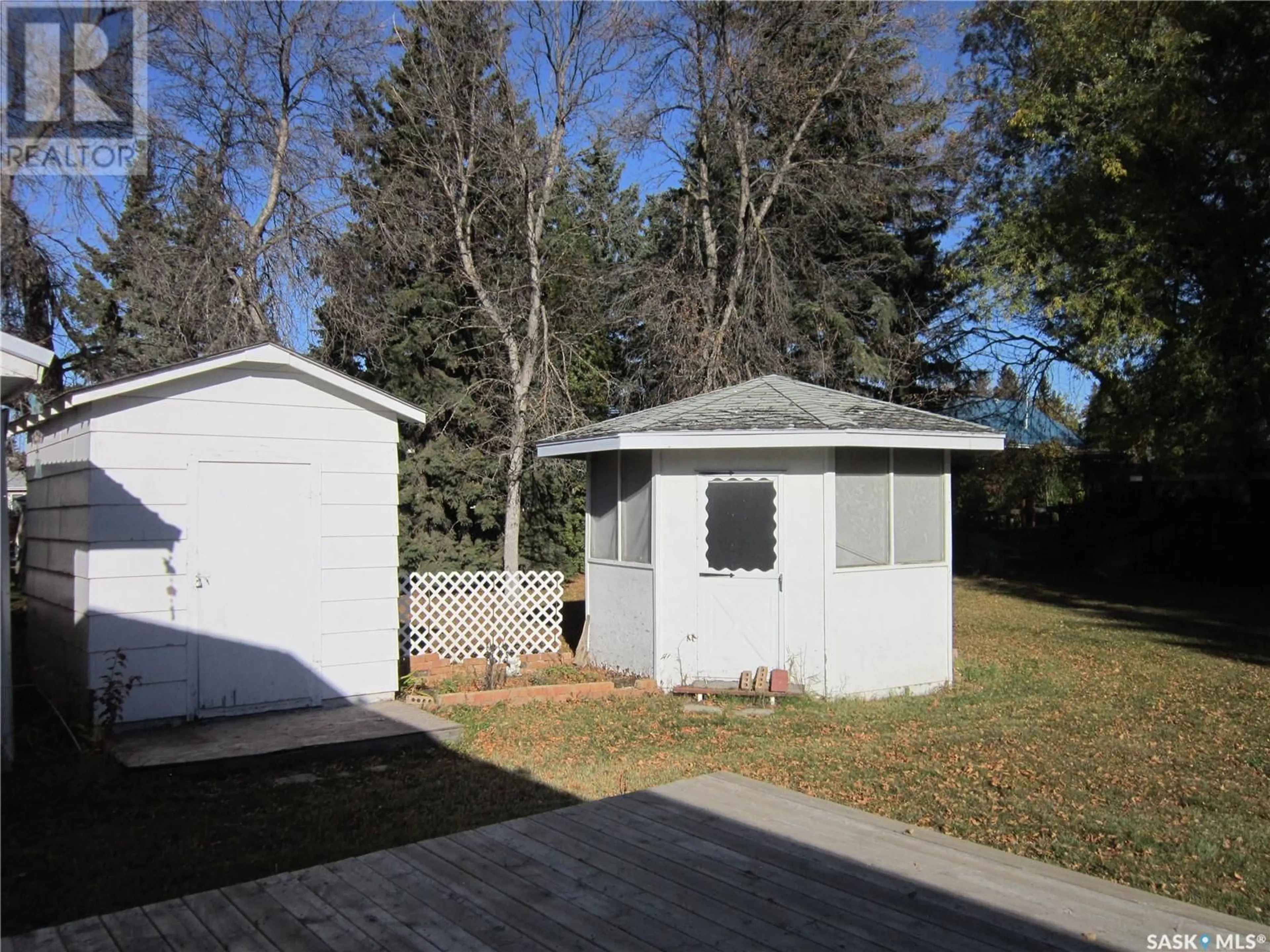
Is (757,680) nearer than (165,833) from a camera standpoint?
No

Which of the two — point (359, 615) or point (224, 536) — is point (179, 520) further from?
point (359, 615)

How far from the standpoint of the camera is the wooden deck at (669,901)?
141 inches

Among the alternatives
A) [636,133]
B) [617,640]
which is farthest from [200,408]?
[636,133]

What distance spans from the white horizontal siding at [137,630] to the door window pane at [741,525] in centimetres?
499

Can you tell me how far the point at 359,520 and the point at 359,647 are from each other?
115 centimetres

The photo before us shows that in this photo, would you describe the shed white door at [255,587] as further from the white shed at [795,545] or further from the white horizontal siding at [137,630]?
the white shed at [795,545]

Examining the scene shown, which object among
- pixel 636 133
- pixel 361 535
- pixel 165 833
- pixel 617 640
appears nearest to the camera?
pixel 165 833

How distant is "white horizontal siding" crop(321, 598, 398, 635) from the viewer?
8547 mm

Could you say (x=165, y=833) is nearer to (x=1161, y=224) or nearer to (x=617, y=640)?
(x=617, y=640)

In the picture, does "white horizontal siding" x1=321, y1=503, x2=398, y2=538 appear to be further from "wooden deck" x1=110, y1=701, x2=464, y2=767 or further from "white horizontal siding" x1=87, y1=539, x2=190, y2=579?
"wooden deck" x1=110, y1=701, x2=464, y2=767

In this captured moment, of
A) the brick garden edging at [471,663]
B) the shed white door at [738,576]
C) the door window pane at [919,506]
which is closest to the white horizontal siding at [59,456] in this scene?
the brick garden edging at [471,663]

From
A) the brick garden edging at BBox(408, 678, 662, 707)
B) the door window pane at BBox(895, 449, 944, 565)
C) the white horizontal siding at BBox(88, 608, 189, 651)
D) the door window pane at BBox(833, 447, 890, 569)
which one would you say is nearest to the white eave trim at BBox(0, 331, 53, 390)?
the white horizontal siding at BBox(88, 608, 189, 651)

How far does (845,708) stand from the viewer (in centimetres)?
918

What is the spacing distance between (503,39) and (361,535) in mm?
11325
